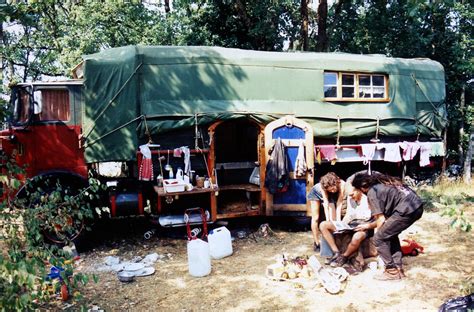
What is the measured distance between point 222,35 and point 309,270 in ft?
36.1

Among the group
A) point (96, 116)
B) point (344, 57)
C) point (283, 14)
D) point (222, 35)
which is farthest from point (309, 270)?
point (283, 14)

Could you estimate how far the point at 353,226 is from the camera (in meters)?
5.41

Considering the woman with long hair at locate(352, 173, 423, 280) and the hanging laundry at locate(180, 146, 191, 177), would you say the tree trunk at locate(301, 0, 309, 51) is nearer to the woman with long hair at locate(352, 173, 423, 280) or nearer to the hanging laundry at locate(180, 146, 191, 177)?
the hanging laundry at locate(180, 146, 191, 177)

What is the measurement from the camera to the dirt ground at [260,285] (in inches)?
174

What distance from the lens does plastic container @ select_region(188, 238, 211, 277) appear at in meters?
5.30

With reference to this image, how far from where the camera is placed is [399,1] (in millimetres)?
13727

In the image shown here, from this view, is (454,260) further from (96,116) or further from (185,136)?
(96,116)

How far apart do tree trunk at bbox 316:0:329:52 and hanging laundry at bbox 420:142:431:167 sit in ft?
19.4

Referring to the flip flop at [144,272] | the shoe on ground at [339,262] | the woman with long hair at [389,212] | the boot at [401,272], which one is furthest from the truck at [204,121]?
the boot at [401,272]

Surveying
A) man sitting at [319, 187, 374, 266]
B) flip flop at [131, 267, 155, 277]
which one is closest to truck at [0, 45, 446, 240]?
flip flop at [131, 267, 155, 277]

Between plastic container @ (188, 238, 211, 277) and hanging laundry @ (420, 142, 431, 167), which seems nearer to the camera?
plastic container @ (188, 238, 211, 277)

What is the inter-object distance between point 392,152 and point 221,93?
3893 millimetres

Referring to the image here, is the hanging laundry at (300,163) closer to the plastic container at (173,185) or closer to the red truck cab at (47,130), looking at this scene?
the plastic container at (173,185)

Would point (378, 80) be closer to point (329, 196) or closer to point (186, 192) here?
point (329, 196)
